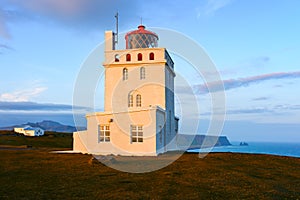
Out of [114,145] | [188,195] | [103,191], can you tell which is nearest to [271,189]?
[188,195]

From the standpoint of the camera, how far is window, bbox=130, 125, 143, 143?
22.2 m

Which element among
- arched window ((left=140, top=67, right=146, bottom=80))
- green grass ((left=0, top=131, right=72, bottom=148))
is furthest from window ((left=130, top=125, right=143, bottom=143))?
green grass ((left=0, top=131, right=72, bottom=148))

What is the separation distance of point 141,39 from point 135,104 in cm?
603

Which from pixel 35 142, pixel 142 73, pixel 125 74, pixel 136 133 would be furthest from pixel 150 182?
pixel 35 142

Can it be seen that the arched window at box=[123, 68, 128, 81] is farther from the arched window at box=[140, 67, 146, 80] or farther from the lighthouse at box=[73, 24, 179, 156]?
the arched window at box=[140, 67, 146, 80]

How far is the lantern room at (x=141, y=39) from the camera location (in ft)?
90.7

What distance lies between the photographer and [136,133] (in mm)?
22328

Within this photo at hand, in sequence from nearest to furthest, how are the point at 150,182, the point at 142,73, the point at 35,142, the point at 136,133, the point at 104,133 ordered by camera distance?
the point at 150,182 → the point at 136,133 → the point at 104,133 → the point at 142,73 → the point at 35,142

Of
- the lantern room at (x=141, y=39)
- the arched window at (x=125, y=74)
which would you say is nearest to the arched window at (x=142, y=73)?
the arched window at (x=125, y=74)

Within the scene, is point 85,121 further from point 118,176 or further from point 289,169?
point 289,169

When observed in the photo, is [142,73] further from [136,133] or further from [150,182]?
[150,182]

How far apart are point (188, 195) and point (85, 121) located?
52.4ft

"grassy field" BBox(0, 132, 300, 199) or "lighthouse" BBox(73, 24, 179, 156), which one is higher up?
"lighthouse" BBox(73, 24, 179, 156)

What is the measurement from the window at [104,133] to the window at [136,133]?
2.02m
